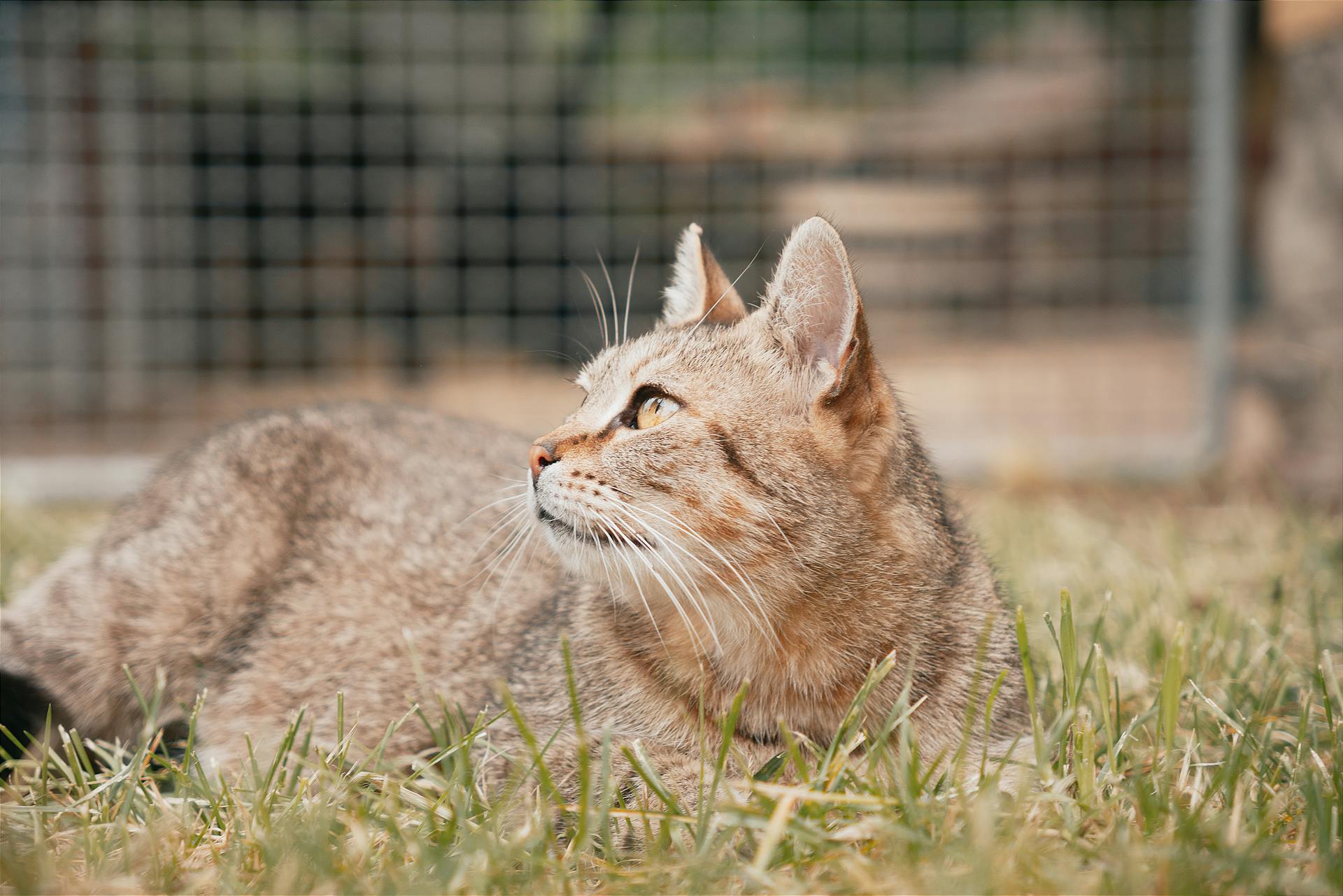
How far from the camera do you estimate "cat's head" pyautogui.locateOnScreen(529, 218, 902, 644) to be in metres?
1.83

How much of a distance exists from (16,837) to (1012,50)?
6370 mm

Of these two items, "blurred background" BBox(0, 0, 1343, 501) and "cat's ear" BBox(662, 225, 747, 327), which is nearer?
"cat's ear" BBox(662, 225, 747, 327)

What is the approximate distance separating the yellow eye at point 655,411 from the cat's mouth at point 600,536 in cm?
22

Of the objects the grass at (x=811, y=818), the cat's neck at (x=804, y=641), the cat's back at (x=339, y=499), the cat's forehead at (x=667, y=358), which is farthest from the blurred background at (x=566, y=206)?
the cat's neck at (x=804, y=641)

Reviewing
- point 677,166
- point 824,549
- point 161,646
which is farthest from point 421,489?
point 677,166

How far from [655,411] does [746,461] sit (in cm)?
21

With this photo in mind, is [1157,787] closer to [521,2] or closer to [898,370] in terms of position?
[898,370]

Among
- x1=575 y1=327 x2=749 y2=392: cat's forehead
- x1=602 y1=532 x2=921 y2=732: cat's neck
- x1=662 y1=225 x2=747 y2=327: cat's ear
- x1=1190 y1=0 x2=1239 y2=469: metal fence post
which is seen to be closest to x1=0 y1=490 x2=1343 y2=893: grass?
x1=602 y1=532 x2=921 y2=732: cat's neck

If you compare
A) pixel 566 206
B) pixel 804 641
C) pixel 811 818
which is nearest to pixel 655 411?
pixel 804 641

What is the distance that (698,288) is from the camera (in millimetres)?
2375

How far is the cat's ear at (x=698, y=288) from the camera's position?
235cm

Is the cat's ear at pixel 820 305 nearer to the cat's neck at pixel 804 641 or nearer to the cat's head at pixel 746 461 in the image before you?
the cat's head at pixel 746 461

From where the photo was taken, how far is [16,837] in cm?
159

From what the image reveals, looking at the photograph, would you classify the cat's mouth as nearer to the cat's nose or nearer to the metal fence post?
the cat's nose
